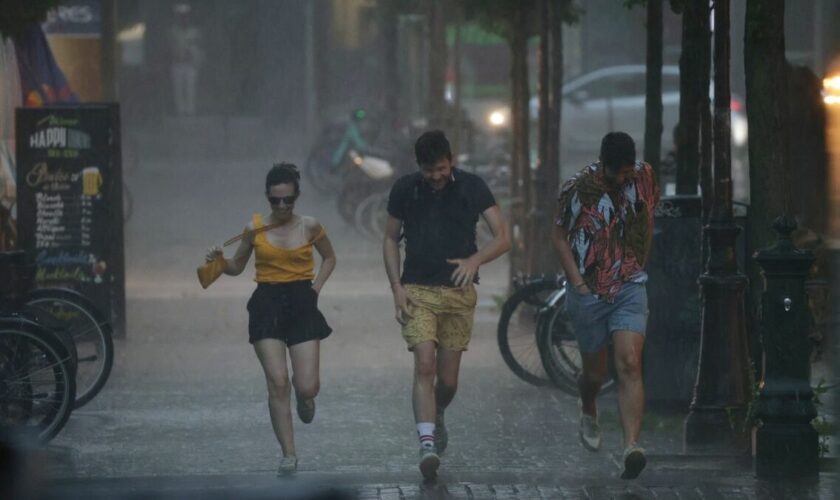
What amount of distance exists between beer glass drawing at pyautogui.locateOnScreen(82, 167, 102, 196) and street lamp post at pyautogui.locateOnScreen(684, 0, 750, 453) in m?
5.57

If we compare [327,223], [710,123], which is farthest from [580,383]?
[327,223]

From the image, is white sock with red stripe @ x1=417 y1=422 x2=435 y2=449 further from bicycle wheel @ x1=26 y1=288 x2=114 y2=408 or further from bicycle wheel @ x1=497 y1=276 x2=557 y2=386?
bicycle wheel @ x1=26 y1=288 x2=114 y2=408

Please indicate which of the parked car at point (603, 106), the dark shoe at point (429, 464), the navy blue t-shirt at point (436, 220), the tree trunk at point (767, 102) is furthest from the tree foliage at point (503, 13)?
the parked car at point (603, 106)

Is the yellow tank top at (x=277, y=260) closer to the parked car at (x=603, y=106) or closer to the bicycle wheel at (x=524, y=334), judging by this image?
the bicycle wheel at (x=524, y=334)

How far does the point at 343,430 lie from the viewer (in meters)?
9.88

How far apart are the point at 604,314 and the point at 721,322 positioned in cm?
90

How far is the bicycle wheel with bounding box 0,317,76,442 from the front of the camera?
9.11 m

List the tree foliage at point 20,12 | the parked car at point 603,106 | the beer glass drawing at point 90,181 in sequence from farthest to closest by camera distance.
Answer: the parked car at point 603,106 < the tree foliage at point 20,12 < the beer glass drawing at point 90,181

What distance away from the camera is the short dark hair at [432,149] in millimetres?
8336

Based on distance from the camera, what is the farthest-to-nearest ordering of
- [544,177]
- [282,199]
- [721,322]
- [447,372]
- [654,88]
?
[544,177] → [654,88] → [721,322] → [447,372] → [282,199]

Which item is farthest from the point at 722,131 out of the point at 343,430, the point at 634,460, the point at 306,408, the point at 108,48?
the point at 108,48

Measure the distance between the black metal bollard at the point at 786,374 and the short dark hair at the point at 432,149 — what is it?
1.59m

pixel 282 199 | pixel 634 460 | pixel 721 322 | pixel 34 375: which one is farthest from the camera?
pixel 34 375

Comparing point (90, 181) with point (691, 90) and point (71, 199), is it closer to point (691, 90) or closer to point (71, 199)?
point (71, 199)
